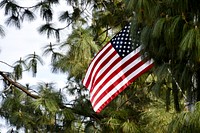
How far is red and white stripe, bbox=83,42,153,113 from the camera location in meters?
5.05

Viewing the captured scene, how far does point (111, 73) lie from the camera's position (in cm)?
524

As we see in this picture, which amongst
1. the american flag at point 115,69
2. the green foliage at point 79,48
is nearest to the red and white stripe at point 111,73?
the american flag at point 115,69

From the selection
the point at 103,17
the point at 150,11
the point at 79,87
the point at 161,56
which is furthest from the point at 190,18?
the point at 79,87

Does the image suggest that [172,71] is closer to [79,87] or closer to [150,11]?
[150,11]

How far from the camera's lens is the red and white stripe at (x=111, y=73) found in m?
5.05

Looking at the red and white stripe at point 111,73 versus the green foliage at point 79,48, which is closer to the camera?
the red and white stripe at point 111,73

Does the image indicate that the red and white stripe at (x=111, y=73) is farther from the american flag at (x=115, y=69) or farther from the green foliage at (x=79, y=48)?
the green foliage at (x=79, y=48)

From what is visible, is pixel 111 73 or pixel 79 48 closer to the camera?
pixel 111 73

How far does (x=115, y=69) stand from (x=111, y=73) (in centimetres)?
6

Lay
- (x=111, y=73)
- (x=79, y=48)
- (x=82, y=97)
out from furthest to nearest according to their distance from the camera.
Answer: (x=82, y=97)
(x=79, y=48)
(x=111, y=73)

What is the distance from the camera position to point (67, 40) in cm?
653

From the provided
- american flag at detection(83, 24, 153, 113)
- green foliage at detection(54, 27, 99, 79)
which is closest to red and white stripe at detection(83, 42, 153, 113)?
american flag at detection(83, 24, 153, 113)

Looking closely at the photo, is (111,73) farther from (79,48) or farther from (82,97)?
(82,97)

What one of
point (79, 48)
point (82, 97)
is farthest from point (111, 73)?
point (82, 97)
